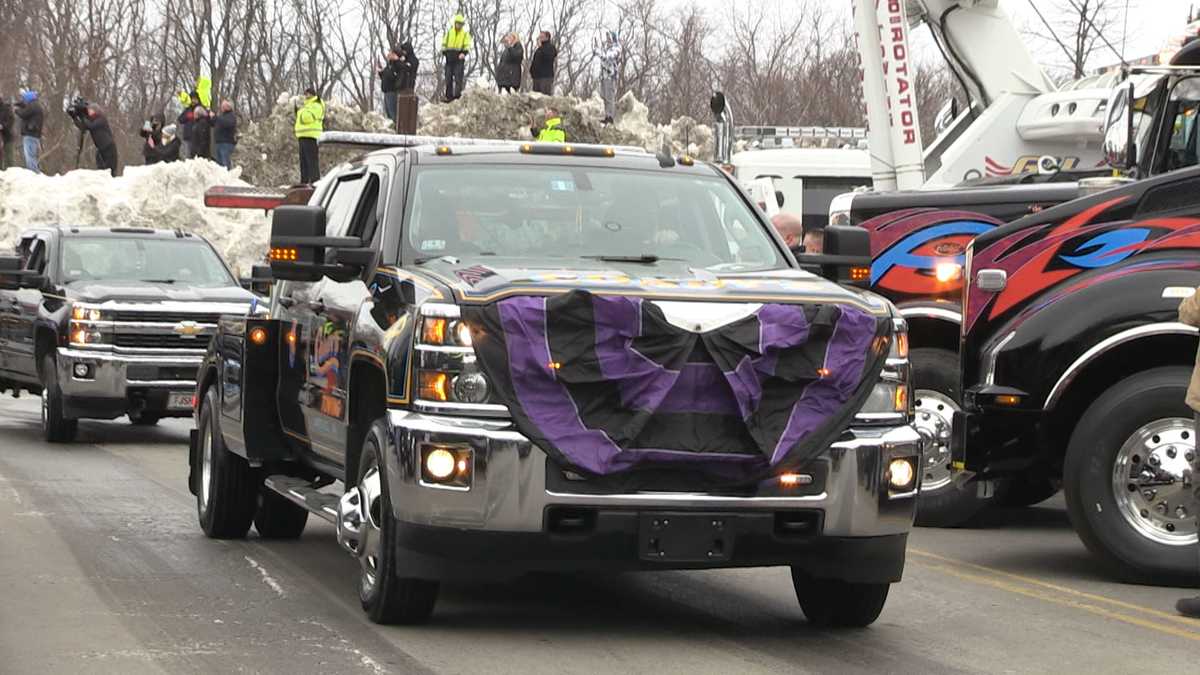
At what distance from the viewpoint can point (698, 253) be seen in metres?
9.05

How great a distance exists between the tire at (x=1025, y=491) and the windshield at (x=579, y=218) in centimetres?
326

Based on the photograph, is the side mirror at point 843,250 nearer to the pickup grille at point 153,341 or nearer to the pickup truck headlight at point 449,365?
the pickup truck headlight at point 449,365

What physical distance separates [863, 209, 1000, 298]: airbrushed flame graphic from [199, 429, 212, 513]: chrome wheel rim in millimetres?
4312

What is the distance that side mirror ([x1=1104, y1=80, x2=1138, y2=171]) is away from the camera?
40.2 feet

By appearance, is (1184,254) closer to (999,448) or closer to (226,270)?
(999,448)

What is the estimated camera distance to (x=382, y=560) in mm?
8039

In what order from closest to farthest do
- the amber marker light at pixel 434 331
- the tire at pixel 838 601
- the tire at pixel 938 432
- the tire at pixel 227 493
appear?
the amber marker light at pixel 434 331 → the tire at pixel 838 601 → the tire at pixel 227 493 → the tire at pixel 938 432

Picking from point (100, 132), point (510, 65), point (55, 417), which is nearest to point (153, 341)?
point (55, 417)

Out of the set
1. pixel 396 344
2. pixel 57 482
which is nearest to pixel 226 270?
pixel 57 482

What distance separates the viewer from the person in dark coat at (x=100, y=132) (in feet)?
122

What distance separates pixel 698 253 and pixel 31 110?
3131 centimetres

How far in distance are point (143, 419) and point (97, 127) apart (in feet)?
62.2

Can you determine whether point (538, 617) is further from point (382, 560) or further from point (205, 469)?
point (205, 469)

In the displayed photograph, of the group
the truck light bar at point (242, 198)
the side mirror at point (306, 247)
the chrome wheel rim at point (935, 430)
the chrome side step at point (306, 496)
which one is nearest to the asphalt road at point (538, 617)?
the chrome side step at point (306, 496)
